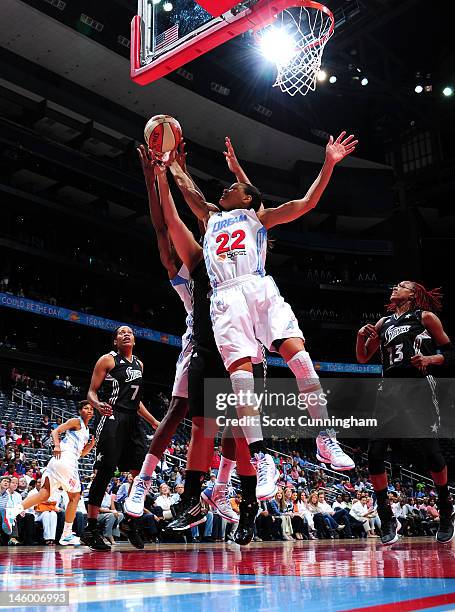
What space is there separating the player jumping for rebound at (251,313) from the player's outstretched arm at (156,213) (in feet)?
1.61

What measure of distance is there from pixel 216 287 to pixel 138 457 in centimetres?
227

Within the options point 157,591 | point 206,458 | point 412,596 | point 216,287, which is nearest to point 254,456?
point 206,458

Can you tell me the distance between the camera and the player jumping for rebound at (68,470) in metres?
7.45

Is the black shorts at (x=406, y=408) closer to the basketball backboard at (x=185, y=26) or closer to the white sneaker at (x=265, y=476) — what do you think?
the white sneaker at (x=265, y=476)

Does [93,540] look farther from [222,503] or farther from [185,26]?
[185,26]

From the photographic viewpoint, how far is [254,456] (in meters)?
3.36

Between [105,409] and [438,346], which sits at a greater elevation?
[438,346]

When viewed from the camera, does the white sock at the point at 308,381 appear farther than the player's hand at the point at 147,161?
No

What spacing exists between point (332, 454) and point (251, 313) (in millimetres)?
848

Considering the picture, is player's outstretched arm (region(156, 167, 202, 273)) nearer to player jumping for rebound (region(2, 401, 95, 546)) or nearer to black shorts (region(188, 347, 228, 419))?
black shorts (region(188, 347, 228, 419))

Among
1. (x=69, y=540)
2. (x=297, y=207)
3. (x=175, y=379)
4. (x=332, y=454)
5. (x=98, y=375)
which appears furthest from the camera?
(x=69, y=540)

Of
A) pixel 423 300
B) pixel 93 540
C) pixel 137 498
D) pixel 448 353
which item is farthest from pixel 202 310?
pixel 93 540

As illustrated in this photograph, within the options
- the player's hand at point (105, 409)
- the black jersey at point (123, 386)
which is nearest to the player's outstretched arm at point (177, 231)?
the player's hand at point (105, 409)

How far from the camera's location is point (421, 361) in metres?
4.64
